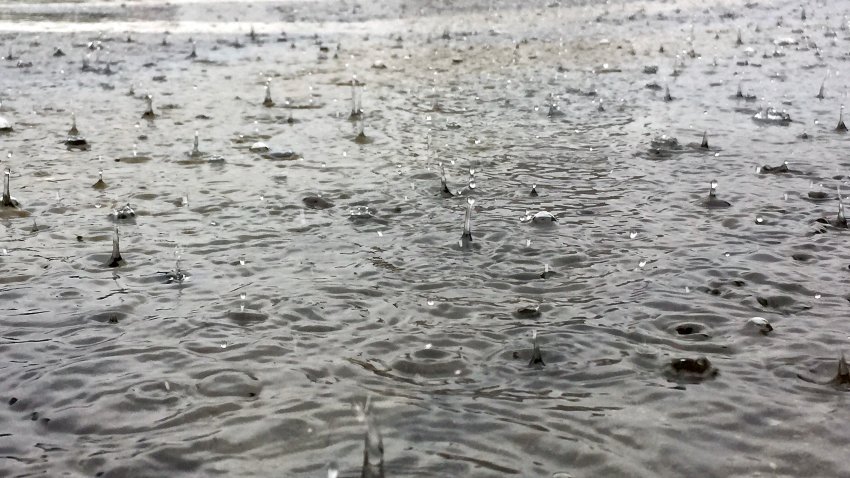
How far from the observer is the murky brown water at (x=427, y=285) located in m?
3.54

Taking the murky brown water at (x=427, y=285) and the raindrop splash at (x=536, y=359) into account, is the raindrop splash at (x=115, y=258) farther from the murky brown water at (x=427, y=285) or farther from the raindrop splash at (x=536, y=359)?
the raindrop splash at (x=536, y=359)

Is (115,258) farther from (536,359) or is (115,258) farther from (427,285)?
(536,359)

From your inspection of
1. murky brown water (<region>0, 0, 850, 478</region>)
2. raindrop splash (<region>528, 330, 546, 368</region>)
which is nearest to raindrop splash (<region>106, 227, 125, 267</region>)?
murky brown water (<region>0, 0, 850, 478</region>)

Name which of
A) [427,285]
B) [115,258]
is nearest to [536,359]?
[427,285]

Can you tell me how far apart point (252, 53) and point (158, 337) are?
13.0 metres

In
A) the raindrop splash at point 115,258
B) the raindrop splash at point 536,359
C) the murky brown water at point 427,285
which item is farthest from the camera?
the raindrop splash at point 115,258

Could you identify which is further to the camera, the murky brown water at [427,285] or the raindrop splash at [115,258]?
the raindrop splash at [115,258]

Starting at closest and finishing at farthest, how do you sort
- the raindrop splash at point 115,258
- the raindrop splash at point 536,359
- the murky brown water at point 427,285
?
the murky brown water at point 427,285
the raindrop splash at point 536,359
the raindrop splash at point 115,258

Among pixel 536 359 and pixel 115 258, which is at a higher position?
pixel 115 258

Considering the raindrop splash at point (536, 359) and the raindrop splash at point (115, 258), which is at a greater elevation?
the raindrop splash at point (115, 258)

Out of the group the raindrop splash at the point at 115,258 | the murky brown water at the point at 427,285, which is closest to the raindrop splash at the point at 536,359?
the murky brown water at the point at 427,285

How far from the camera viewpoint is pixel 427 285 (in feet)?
17.5

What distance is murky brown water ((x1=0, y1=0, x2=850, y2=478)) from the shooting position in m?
3.54

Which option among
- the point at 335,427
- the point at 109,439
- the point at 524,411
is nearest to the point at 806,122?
→ the point at 524,411
